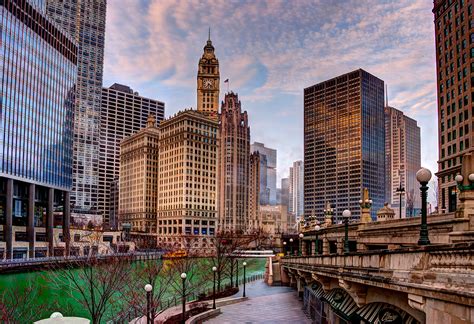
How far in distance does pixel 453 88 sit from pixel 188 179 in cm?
11486

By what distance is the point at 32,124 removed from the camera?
101938 mm

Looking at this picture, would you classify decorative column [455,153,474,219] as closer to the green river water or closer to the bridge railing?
the bridge railing

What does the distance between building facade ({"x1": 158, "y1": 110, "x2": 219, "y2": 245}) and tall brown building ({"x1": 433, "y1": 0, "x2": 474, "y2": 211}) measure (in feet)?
357

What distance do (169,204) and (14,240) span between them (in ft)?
297

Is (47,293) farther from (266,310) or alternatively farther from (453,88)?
(453,88)

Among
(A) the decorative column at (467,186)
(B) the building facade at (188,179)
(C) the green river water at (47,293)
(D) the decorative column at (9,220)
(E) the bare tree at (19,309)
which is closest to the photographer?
(A) the decorative column at (467,186)

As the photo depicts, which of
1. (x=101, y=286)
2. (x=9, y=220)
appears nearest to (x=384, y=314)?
(x=101, y=286)

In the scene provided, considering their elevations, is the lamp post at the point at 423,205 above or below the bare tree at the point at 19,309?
above

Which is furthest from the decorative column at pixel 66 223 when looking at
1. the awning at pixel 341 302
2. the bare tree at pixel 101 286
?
the awning at pixel 341 302

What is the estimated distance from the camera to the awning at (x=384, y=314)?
50.7ft

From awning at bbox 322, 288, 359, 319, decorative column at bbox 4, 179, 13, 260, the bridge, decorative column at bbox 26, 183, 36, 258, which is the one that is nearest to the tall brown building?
the bridge

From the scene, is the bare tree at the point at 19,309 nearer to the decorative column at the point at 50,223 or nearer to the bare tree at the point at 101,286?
the bare tree at the point at 101,286

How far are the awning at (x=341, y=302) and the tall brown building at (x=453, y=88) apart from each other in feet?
178

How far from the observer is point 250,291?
56.9 m
